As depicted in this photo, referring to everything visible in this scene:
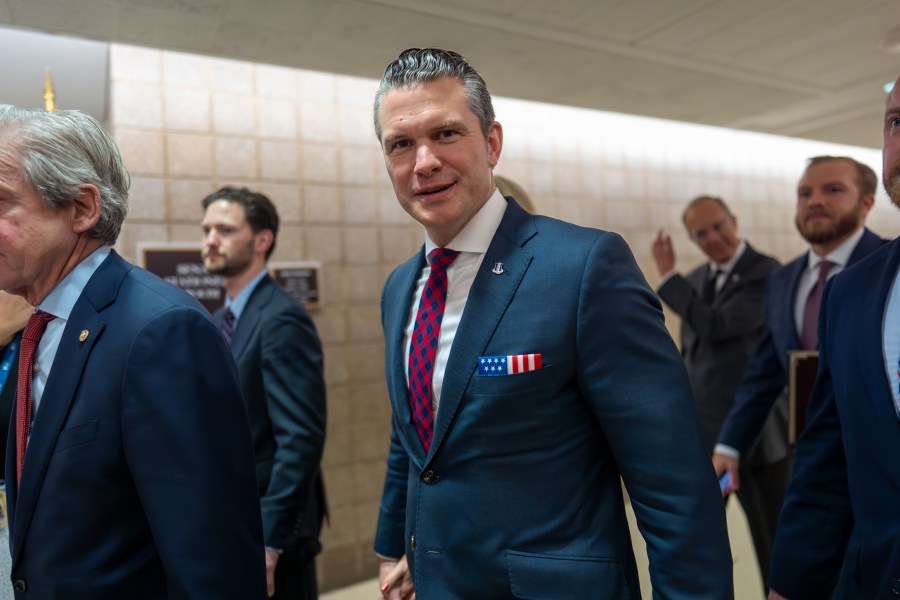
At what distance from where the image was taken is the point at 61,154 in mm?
1104

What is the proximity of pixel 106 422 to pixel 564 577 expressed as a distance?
84cm

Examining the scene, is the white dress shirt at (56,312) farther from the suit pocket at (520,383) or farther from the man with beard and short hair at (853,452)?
the man with beard and short hair at (853,452)

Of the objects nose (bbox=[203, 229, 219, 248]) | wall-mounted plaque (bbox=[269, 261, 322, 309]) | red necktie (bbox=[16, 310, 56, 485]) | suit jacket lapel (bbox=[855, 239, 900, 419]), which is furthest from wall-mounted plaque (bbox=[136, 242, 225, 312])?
suit jacket lapel (bbox=[855, 239, 900, 419])

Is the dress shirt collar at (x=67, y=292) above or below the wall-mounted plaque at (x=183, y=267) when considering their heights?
below

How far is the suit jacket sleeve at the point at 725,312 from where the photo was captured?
9.22ft

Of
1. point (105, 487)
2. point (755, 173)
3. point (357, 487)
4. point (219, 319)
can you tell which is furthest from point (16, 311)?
point (755, 173)

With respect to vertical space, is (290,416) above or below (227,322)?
below

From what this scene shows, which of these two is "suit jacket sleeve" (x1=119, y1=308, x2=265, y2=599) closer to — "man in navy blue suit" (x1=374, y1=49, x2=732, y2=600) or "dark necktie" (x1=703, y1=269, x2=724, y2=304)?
"man in navy blue suit" (x1=374, y1=49, x2=732, y2=600)

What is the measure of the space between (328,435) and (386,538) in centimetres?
184

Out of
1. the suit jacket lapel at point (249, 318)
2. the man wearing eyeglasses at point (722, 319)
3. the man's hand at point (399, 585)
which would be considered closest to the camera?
the man's hand at point (399, 585)

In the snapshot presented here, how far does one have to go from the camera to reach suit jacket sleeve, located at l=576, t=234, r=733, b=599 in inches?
40.0

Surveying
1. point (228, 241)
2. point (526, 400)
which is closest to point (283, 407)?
point (228, 241)

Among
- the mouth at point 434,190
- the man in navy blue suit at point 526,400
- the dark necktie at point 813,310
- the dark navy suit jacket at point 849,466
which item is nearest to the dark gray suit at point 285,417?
the man in navy blue suit at point 526,400

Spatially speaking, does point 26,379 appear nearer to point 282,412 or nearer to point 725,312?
point 282,412
